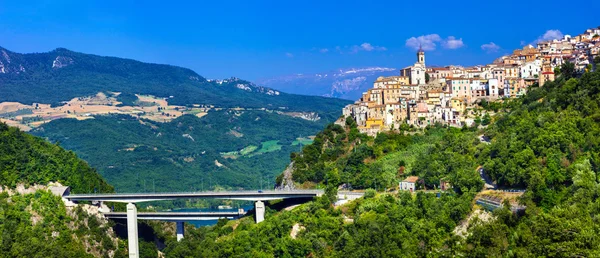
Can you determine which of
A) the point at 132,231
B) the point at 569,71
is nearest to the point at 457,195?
the point at 569,71

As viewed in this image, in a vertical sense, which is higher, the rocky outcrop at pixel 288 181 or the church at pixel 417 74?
the church at pixel 417 74

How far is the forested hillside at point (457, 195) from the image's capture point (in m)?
35.4

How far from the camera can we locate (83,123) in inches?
5822

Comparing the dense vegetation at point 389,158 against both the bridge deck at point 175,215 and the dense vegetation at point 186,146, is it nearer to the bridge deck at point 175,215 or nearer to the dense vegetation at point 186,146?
the bridge deck at point 175,215

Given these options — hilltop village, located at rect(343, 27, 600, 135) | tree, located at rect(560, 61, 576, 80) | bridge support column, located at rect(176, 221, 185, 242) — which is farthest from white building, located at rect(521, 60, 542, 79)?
bridge support column, located at rect(176, 221, 185, 242)

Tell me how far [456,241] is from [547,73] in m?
26.9

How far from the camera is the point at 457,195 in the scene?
45750 millimetres

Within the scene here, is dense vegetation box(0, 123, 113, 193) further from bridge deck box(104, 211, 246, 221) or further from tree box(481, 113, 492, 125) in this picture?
tree box(481, 113, 492, 125)

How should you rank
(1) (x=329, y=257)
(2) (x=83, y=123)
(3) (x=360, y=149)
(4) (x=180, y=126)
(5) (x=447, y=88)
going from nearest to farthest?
(1) (x=329, y=257) < (3) (x=360, y=149) < (5) (x=447, y=88) < (2) (x=83, y=123) < (4) (x=180, y=126)

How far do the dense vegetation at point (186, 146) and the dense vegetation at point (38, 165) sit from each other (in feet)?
114

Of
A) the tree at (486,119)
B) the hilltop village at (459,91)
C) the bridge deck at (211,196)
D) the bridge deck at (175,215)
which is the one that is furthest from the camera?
the hilltop village at (459,91)

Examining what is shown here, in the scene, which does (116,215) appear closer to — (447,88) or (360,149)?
(360,149)

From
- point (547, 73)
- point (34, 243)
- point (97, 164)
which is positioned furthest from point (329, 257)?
point (97, 164)

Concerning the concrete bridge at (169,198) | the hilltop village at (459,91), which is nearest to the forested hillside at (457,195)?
the concrete bridge at (169,198)
